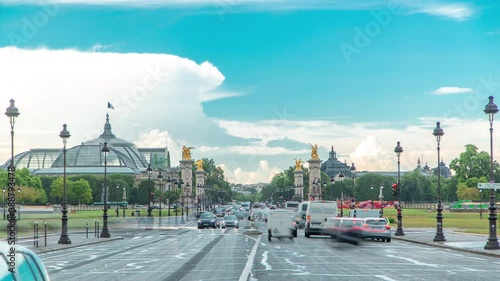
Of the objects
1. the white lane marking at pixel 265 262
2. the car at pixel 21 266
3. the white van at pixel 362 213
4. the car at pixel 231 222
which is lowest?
the car at pixel 231 222

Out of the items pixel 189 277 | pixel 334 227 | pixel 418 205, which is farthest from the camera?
pixel 418 205

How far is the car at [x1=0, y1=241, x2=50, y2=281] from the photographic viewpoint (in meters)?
6.36

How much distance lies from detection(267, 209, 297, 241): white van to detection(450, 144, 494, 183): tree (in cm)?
10881

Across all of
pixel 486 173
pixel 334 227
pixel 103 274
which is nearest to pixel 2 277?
pixel 103 274

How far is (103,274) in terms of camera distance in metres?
23.7

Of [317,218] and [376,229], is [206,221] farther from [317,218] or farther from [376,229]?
[376,229]

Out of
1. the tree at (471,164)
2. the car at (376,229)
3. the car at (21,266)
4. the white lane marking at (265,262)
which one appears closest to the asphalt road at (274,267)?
the white lane marking at (265,262)

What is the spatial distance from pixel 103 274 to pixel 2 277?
1798cm

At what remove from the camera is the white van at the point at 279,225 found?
50594 mm

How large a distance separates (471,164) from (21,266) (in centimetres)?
15612

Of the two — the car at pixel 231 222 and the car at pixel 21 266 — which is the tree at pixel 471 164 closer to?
the car at pixel 231 222

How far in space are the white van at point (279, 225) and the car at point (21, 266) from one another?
142 feet

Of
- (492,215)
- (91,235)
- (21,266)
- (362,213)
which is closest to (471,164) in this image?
(362,213)

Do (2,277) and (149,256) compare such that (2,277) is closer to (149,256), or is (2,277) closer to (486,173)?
(149,256)
